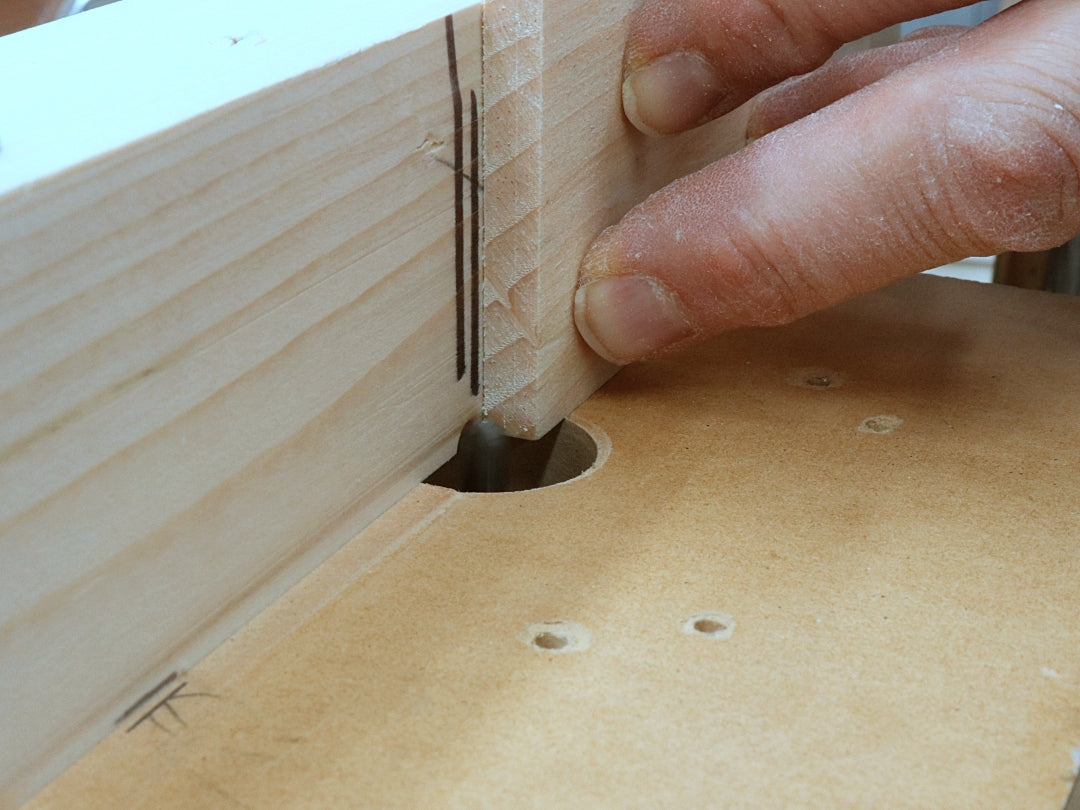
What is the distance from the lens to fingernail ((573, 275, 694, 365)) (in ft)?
2.54

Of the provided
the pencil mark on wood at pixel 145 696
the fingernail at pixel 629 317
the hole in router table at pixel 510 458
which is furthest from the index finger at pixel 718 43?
the pencil mark on wood at pixel 145 696

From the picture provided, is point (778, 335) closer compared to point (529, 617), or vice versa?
point (529, 617)

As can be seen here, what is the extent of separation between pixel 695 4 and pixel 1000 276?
2.47 ft

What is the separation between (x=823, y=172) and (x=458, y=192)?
243mm

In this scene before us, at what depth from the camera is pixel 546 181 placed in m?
0.71

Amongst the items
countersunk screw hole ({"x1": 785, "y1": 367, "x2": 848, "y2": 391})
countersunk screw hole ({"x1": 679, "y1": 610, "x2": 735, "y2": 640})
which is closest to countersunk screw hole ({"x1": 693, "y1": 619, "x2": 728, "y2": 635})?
countersunk screw hole ({"x1": 679, "y1": 610, "x2": 735, "y2": 640})

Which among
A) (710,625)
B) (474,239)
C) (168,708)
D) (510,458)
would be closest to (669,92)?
(474,239)

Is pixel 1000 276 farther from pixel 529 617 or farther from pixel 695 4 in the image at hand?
pixel 529 617

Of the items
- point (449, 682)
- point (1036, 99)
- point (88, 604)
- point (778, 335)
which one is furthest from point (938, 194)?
point (88, 604)

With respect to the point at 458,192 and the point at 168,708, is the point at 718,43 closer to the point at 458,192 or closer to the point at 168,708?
the point at 458,192

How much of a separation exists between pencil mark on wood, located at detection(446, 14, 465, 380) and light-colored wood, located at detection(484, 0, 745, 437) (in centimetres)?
2

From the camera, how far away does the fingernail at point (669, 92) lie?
769 mm

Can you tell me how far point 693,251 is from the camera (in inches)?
30.3

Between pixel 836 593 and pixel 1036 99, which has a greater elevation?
pixel 1036 99
